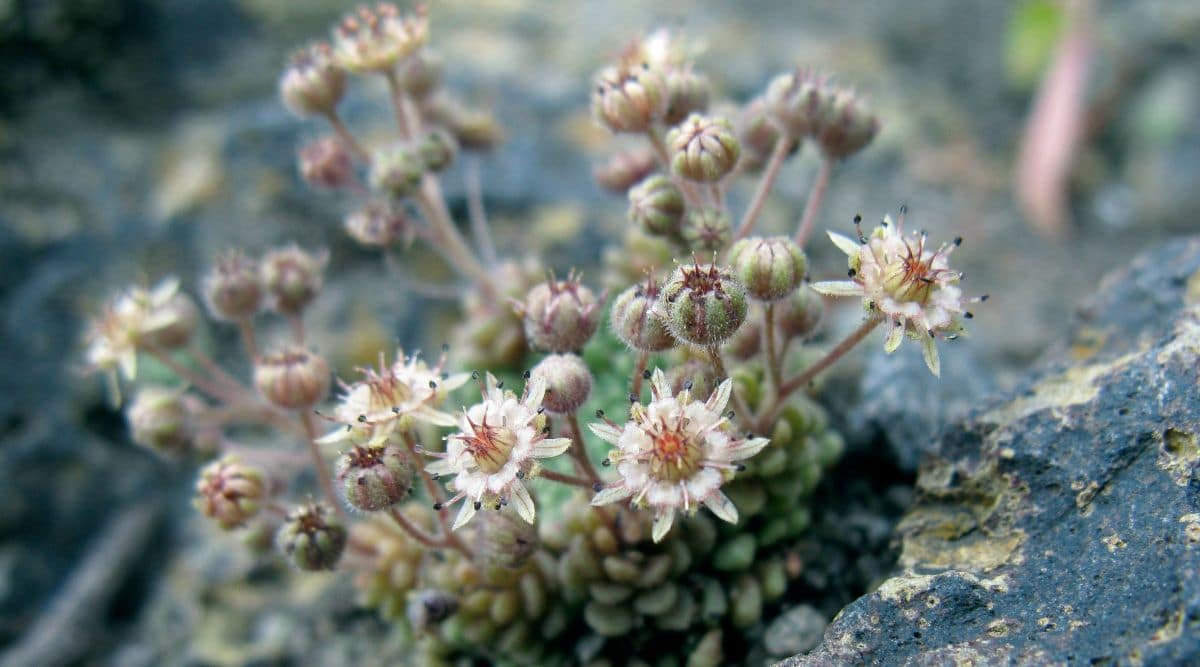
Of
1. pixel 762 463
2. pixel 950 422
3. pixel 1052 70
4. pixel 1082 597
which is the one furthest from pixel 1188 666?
pixel 1052 70

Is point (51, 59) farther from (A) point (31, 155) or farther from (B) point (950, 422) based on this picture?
(B) point (950, 422)

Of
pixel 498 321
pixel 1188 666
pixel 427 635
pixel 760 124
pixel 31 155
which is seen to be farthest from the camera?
pixel 31 155

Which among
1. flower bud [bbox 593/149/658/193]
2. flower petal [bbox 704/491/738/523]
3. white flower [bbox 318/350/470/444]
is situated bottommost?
flower petal [bbox 704/491/738/523]

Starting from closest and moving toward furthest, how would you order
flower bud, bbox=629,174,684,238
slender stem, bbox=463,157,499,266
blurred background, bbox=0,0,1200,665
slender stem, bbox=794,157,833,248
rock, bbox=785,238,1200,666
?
rock, bbox=785,238,1200,666 → flower bud, bbox=629,174,684,238 → slender stem, bbox=794,157,833,248 → slender stem, bbox=463,157,499,266 → blurred background, bbox=0,0,1200,665

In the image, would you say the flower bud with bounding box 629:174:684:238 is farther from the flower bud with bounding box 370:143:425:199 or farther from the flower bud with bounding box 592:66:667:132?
the flower bud with bounding box 370:143:425:199

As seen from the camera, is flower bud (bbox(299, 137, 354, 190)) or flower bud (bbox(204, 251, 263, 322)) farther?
flower bud (bbox(299, 137, 354, 190))

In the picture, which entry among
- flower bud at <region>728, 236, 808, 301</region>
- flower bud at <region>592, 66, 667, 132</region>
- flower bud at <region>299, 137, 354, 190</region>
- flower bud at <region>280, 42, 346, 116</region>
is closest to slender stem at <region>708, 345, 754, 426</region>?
flower bud at <region>728, 236, 808, 301</region>

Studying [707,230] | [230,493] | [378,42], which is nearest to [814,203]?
[707,230]

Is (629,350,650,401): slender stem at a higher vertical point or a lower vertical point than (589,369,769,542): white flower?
higher
